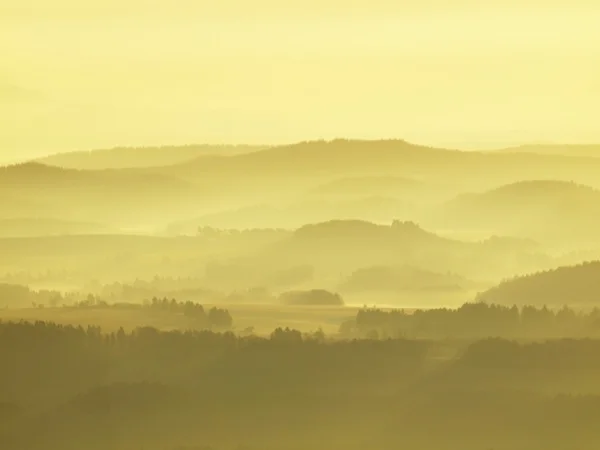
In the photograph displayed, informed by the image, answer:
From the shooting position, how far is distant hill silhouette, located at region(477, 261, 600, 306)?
5897cm

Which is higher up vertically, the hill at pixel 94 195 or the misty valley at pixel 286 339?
the hill at pixel 94 195

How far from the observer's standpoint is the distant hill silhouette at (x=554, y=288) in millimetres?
58969

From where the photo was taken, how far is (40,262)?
78188 mm

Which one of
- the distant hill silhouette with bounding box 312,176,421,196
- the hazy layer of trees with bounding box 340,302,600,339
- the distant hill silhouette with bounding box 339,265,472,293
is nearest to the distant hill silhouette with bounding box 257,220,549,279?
the distant hill silhouette with bounding box 339,265,472,293

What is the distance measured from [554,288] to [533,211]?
51918 millimetres

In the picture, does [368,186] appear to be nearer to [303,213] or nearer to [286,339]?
[303,213]

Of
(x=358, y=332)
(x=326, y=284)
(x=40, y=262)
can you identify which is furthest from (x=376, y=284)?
(x=358, y=332)

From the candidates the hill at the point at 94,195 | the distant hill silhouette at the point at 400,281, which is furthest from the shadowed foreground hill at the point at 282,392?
the hill at the point at 94,195

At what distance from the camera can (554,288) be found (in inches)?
2483

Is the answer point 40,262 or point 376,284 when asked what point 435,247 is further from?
point 40,262

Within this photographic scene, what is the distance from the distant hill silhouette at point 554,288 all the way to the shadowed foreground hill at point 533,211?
89.0ft

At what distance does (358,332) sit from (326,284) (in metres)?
31.4

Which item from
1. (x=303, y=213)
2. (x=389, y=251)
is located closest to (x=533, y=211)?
(x=303, y=213)

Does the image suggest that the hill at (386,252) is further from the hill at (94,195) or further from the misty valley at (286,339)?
the hill at (94,195)
